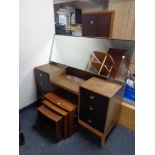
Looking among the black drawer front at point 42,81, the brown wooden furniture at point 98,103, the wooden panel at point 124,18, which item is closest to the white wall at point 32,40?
the black drawer front at point 42,81

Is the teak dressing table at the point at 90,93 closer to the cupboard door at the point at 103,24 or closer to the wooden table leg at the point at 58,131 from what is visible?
the wooden table leg at the point at 58,131

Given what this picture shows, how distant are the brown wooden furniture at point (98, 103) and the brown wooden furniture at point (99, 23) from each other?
3.03ft

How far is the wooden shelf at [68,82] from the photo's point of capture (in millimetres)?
1604

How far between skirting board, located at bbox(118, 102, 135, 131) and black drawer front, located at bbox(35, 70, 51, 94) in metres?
0.96

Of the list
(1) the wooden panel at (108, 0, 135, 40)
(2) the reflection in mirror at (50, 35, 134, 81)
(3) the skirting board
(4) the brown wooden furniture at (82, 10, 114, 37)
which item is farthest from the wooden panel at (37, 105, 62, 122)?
(1) the wooden panel at (108, 0, 135, 40)

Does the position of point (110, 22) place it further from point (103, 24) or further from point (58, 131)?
point (58, 131)

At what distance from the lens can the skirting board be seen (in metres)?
1.65

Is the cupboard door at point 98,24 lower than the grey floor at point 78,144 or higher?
higher

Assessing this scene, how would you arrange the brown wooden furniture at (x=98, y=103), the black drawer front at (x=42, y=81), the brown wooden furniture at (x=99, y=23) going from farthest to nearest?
Result: the brown wooden furniture at (x=99, y=23) → the black drawer front at (x=42, y=81) → the brown wooden furniture at (x=98, y=103)

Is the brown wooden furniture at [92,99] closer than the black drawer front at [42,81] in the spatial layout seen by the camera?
Yes

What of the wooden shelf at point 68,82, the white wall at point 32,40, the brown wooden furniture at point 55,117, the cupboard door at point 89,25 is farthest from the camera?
the cupboard door at point 89,25
